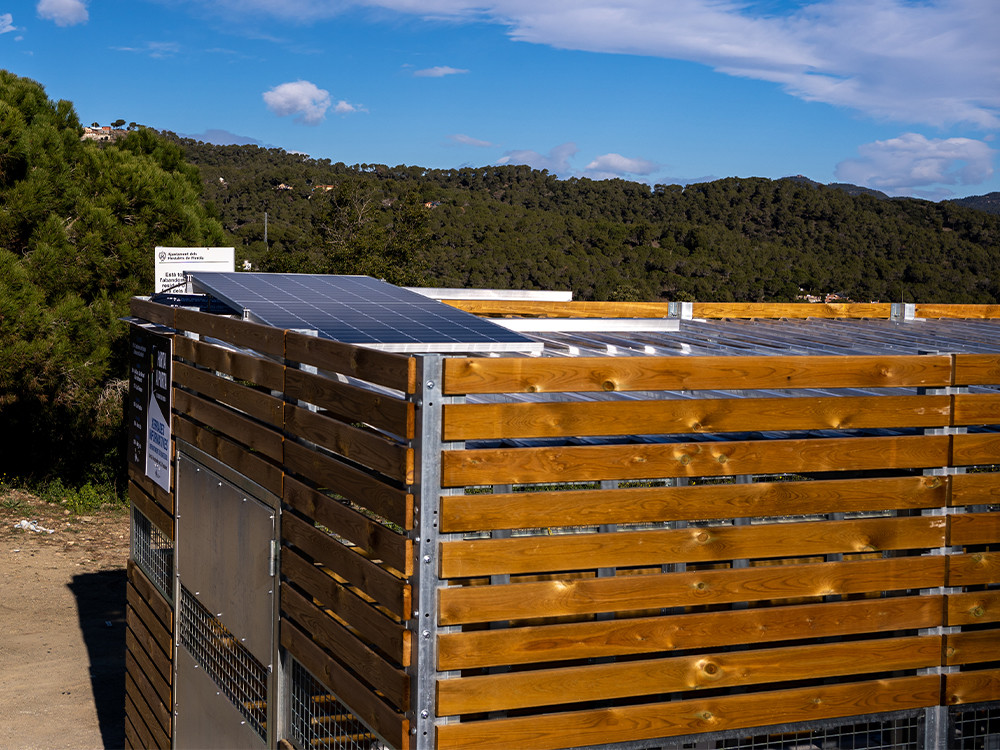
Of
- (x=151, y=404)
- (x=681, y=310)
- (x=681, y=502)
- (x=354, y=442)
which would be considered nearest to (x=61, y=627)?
(x=151, y=404)

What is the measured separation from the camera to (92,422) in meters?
16.4

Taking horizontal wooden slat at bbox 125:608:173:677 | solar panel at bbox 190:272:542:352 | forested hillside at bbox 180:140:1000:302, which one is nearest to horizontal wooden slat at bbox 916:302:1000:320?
solar panel at bbox 190:272:542:352

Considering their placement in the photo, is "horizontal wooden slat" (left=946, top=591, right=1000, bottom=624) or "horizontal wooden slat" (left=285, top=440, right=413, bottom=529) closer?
"horizontal wooden slat" (left=285, top=440, right=413, bottom=529)

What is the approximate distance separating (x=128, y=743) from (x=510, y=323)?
409 centimetres

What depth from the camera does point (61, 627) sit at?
11.1 metres

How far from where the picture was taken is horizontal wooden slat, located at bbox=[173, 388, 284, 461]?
432cm

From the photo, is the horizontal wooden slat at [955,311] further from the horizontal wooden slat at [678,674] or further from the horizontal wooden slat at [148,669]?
the horizontal wooden slat at [148,669]

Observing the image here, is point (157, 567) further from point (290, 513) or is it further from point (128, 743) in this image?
point (290, 513)

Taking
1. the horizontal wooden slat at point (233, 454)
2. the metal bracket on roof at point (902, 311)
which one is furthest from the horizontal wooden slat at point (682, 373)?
the metal bracket on roof at point (902, 311)

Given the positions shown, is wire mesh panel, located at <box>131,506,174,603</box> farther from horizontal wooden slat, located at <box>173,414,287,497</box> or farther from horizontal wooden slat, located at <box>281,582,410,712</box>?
horizontal wooden slat, located at <box>281,582,410,712</box>

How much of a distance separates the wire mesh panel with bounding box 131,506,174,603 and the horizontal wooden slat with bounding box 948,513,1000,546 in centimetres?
429

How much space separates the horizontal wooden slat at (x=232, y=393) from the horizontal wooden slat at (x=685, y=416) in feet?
4.41

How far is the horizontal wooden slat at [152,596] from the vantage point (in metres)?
6.03

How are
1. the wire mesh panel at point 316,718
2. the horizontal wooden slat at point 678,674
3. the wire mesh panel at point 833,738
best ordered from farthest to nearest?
1. the wire mesh panel at point 316,718
2. the wire mesh panel at point 833,738
3. the horizontal wooden slat at point 678,674
